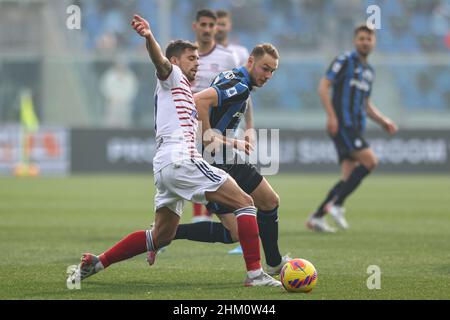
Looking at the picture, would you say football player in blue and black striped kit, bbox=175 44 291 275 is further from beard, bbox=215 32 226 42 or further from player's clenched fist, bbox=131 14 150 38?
beard, bbox=215 32 226 42

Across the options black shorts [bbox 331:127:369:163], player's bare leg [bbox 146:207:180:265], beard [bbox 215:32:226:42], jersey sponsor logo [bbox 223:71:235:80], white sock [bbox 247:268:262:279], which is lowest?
white sock [bbox 247:268:262:279]

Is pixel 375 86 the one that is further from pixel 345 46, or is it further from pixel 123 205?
pixel 123 205

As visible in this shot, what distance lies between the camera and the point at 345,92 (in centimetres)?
1245

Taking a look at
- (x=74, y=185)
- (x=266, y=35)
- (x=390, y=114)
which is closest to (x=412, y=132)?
(x=390, y=114)

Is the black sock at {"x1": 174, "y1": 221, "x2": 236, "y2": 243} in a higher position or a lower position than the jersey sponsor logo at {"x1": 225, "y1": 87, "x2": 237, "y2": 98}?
lower

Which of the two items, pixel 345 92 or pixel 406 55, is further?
pixel 406 55

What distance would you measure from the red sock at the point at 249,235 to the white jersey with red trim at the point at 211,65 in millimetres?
3550

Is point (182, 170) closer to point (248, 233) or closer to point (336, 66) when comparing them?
point (248, 233)

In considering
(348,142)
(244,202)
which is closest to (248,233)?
(244,202)

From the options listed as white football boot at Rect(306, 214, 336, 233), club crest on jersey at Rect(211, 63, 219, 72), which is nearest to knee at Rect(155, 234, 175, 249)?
club crest on jersey at Rect(211, 63, 219, 72)

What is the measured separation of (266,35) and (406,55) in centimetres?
395

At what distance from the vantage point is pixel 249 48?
26141 mm

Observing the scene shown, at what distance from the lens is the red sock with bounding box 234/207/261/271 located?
6957 millimetres

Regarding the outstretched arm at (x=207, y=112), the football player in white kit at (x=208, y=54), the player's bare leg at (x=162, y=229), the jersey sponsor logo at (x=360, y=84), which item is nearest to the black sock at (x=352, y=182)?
the jersey sponsor logo at (x=360, y=84)
